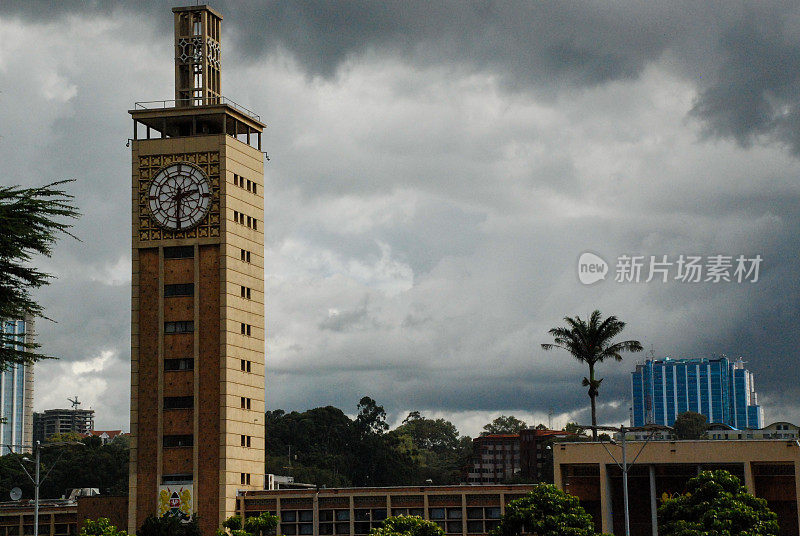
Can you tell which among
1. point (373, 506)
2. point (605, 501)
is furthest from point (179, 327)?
point (605, 501)

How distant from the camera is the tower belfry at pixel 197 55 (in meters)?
120

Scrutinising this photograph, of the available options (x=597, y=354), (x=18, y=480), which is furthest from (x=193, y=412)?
(x=18, y=480)

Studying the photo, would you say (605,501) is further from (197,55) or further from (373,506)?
(197,55)

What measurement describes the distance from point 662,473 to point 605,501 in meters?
5.58

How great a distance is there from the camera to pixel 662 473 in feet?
317

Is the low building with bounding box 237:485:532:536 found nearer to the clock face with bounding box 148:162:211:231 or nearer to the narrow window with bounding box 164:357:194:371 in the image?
the narrow window with bounding box 164:357:194:371

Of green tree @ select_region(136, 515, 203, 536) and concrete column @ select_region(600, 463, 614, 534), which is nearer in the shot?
concrete column @ select_region(600, 463, 614, 534)

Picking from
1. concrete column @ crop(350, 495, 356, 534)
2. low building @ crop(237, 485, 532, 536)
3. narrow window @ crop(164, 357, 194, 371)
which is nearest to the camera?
low building @ crop(237, 485, 532, 536)

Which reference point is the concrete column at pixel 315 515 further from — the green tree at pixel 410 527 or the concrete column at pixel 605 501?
the green tree at pixel 410 527

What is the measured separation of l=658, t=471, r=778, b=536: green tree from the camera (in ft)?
253

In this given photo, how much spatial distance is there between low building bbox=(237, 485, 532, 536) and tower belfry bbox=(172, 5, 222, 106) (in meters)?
40.8

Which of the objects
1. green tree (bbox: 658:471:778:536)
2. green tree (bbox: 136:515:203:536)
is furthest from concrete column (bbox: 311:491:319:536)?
green tree (bbox: 658:471:778:536)

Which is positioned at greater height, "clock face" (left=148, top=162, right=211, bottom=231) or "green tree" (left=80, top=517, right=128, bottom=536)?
"clock face" (left=148, top=162, right=211, bottom=231)

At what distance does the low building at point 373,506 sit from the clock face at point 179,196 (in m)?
27.1
